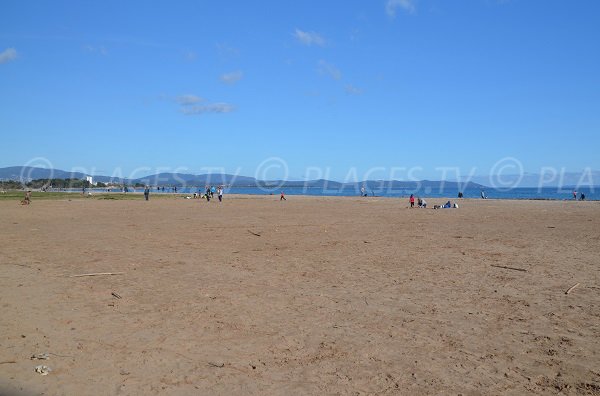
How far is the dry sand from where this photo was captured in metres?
4.71

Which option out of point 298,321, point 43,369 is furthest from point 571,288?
point 43,369

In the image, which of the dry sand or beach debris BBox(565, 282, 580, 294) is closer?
the dry sand

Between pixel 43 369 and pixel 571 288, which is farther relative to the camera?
pixel 571 288

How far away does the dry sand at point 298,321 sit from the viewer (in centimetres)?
471

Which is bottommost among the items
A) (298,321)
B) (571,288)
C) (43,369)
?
(43,369)

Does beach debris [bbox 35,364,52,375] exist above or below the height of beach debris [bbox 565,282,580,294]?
below

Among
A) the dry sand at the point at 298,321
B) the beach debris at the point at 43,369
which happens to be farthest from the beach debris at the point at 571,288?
the beach debris at the point at 43,369

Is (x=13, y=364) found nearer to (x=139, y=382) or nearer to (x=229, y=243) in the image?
(x=139, y=382)

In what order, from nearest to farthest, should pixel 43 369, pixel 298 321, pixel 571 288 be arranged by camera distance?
pixel 43 369 < pixel 298 321 < pixel 571 288

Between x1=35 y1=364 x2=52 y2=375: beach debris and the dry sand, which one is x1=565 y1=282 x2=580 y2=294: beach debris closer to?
the dry sand

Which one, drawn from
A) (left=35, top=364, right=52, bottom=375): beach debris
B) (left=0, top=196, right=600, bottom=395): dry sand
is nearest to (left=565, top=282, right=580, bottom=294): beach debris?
(left=0, top=196, right=600, bottom=395): dry sand

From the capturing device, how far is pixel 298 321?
6.58 m

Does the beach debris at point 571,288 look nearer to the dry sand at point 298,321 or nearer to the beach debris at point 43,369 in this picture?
the dry sand at point 298,321

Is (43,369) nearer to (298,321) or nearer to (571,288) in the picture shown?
(298,321)
